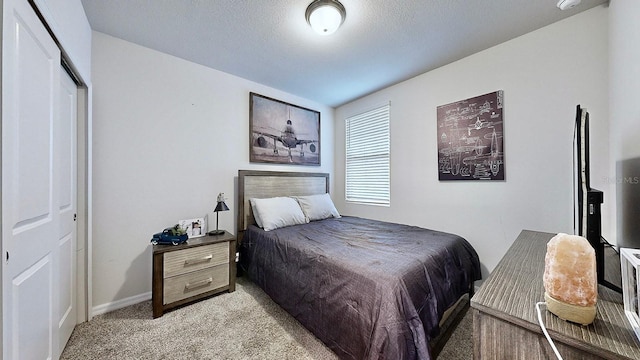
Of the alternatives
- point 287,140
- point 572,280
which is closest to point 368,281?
point 572,280

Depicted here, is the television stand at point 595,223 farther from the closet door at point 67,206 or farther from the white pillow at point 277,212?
the closet door at point 67,206

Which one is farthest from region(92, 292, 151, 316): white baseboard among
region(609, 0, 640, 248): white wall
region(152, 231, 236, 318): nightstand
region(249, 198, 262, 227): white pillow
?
region(609, 0, 640, 248): white wall

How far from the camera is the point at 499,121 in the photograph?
85.7 inches

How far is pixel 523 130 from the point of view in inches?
81.0

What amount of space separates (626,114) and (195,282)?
3358 millimetres

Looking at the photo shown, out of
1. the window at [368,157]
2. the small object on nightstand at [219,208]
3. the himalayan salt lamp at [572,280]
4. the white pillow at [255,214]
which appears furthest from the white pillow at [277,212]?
the himalayan salt lamp at [572,280]

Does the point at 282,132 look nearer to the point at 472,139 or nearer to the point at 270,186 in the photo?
the point at 270,186

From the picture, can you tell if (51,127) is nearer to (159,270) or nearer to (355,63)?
(159,270)

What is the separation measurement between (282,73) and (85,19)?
1724 mm

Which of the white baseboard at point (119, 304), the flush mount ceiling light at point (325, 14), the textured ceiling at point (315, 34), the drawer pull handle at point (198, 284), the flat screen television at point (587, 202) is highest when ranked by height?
the textured ceiling at point (315, 34)

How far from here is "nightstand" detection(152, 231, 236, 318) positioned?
1.91m

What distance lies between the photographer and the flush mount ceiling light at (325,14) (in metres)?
1.65

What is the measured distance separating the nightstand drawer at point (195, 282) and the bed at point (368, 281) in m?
0.31

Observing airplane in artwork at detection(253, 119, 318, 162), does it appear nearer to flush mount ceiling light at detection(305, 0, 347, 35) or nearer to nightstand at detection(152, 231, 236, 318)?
nightstand at detection(152, 231, 236, 318)
